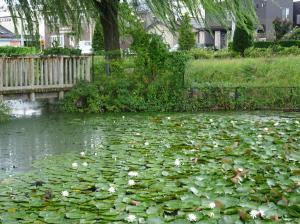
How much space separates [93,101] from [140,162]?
272 inches

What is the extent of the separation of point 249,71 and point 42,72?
675 cm

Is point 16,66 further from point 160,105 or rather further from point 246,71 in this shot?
point 246,71

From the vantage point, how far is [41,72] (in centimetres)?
1323

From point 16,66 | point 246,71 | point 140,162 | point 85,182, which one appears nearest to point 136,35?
point 16,66

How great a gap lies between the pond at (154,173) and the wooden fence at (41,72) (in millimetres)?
2867

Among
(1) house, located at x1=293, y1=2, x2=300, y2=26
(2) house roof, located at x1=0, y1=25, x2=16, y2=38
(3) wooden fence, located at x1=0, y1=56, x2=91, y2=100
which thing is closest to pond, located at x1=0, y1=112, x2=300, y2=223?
(3) wooden fence, located at x1=0, y1=56, x2=91, y2=100

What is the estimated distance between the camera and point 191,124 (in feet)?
32.4

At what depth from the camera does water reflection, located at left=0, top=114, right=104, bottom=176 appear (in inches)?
283

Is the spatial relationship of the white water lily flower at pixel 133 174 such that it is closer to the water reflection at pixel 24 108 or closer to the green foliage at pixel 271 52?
the water reflection at pixel 24 108

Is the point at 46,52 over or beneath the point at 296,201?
over

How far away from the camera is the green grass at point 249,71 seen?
626 inches

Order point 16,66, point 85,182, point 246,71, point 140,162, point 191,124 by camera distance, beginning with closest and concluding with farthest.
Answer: point 85,182 < point 140,162 < point 191,124 < point 16,66 < point 246,71

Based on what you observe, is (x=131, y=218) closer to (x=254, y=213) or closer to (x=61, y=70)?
Answer: (x=254, y=213)

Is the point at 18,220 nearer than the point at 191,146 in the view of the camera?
Yes
